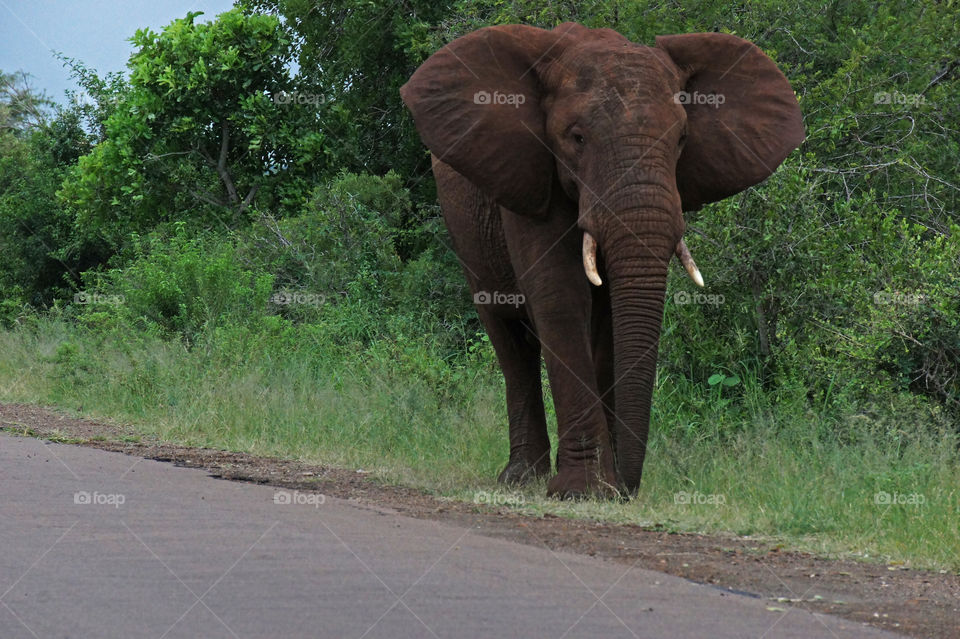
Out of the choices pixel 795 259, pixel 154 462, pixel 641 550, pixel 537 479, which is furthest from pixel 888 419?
pixel 154 462

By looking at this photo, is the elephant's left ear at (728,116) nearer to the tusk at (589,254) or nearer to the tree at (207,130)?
the tusk at (589,254)

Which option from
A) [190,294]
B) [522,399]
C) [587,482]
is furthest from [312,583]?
[190,294]

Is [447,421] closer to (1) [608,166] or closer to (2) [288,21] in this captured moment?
(1) [608,166]

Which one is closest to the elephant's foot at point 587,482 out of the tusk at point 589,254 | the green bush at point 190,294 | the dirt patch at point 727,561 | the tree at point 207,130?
the dirt patch at point 727,561

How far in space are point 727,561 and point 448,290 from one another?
30.6 feet

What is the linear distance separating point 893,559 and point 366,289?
10.2 meters

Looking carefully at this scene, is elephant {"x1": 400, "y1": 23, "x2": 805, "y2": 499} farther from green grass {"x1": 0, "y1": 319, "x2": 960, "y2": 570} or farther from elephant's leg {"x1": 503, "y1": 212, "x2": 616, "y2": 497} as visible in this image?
green grass {"x1": 0, "y1": 319, "x2": 960, "y2": 570}

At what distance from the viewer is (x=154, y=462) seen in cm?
940

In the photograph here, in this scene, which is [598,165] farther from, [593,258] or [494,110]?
[494,110]

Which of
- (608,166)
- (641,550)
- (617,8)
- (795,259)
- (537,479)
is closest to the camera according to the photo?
(641,550)

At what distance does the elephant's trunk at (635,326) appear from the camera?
744cm

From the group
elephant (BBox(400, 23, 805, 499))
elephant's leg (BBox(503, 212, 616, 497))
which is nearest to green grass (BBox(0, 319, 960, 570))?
elephant's leg (BBox(503, 212, 616, 497))

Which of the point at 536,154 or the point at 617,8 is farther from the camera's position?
the point at 617,8

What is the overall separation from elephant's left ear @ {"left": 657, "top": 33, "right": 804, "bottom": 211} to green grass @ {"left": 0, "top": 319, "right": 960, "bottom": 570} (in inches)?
74.1
